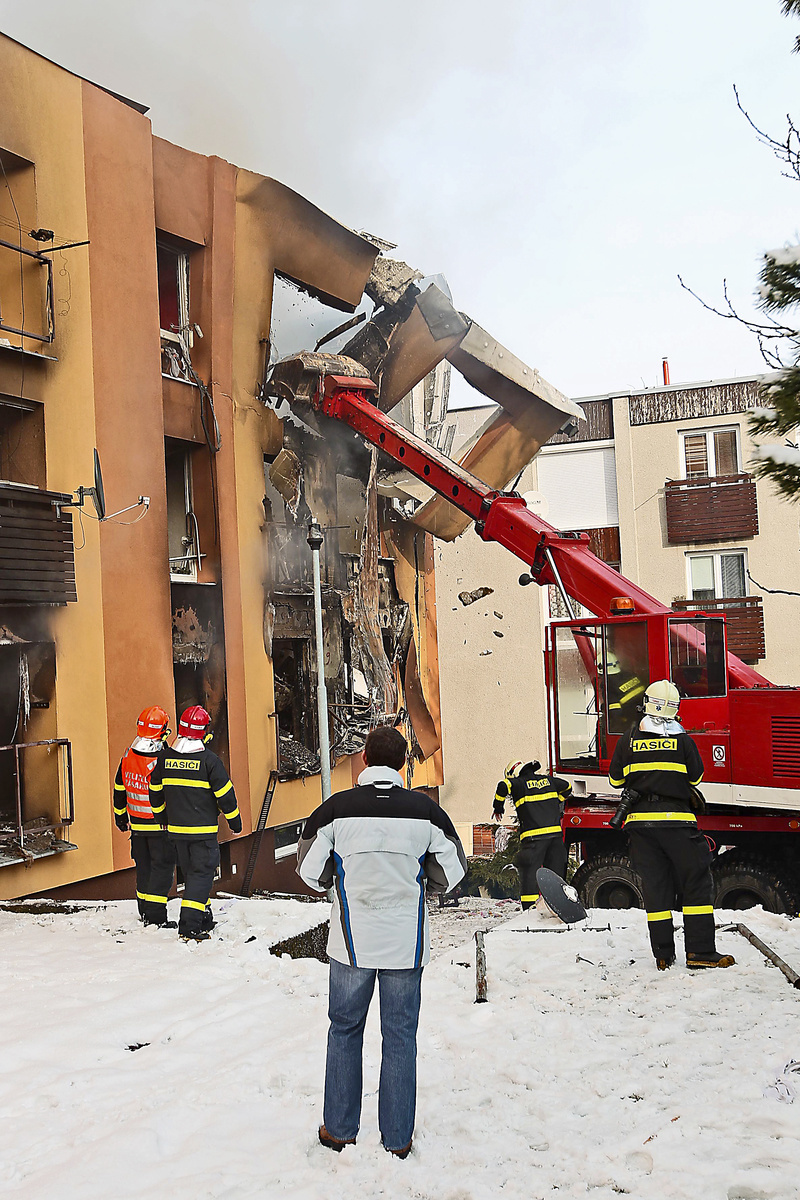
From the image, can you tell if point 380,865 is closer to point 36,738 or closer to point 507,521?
point 36,738

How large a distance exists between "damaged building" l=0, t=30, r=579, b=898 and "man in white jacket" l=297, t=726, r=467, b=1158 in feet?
18.4

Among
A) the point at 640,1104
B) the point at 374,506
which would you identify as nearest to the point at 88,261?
the point at 374,506

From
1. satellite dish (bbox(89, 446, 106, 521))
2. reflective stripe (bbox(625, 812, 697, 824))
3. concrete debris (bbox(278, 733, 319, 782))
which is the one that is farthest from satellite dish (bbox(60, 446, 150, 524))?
reflective stripe (bbox(625, 812, 697, 824))

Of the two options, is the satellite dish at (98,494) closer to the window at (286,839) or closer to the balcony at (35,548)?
the balcony at (35,548)

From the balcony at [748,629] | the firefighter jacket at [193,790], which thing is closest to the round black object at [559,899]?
the firefighter jacket at [193,790]

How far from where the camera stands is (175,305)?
11930mm

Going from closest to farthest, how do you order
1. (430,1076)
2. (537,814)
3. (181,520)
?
(430,1076)
(537,814)
(181,520)

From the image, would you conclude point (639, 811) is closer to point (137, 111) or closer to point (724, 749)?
point (724, 749)

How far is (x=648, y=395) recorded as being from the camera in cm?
2072

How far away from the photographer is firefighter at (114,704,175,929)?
7.67m

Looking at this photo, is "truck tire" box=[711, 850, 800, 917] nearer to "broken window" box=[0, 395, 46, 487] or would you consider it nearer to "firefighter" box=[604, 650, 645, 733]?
"firefighter" box=[604, 650, 645, 733]

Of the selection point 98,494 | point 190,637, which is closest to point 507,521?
point 190,637

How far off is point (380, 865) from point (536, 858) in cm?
557

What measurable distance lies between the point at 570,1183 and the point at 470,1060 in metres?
1.37
